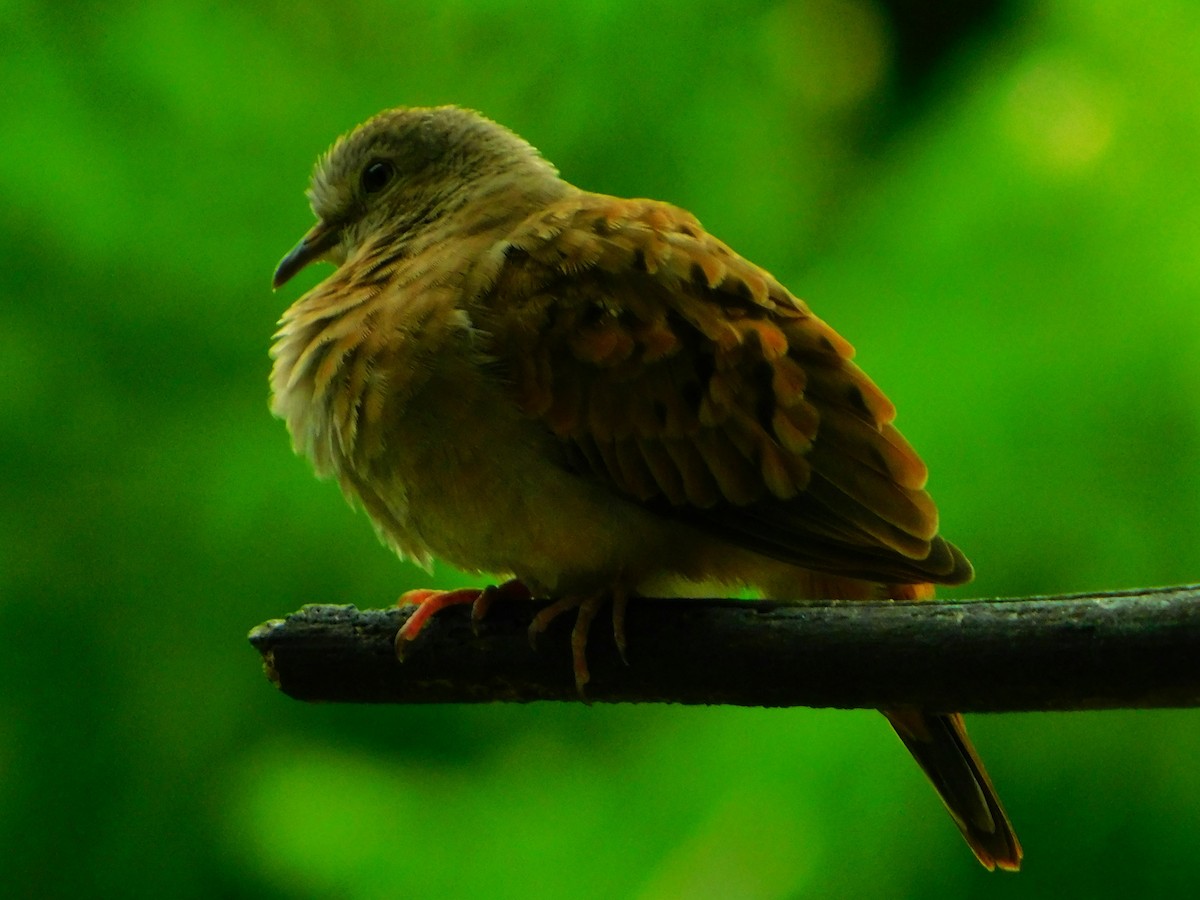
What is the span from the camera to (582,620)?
6.59ft

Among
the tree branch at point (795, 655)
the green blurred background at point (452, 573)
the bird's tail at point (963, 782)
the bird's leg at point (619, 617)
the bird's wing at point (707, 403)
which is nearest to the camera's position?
the tree branch at point (795, 655)

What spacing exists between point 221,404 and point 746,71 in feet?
4.73

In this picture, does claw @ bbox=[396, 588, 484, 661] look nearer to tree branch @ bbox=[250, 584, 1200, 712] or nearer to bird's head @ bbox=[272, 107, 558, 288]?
tree branch @ bbox=[250, 584, 1200, 712]

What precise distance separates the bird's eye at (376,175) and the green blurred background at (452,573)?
0.64m

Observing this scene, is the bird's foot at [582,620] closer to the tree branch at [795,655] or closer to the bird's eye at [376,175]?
the tree branch at [795,655]

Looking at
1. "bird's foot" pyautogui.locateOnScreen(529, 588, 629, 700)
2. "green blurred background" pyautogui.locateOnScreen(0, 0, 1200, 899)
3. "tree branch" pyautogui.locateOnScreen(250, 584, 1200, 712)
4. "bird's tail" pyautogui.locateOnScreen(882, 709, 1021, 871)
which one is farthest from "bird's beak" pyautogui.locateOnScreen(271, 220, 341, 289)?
"bird's tail" pyautogui.locateOnScreen(882, 709, 1021, 871)

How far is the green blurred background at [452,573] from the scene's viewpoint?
2.90 meters

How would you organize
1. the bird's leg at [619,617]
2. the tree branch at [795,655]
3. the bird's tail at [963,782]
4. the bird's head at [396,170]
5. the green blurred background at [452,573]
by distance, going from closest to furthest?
the tree branch at [795,655] < the bird's leg at [619,617] < the bird's tail at [963,782] < the bird's head at [396,170] < the green blurred background at [452,573]

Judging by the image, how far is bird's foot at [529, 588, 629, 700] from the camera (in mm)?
1971

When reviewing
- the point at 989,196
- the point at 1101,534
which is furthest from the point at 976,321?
the point at 1101,534

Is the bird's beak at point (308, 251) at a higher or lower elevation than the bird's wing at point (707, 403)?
lower

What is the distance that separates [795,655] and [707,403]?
49 cm

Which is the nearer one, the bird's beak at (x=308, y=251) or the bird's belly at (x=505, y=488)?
the bird's belly at (x=505, y=488)

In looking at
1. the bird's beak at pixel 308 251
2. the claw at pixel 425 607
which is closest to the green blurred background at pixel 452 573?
the bird's beak at pixel 308 251
